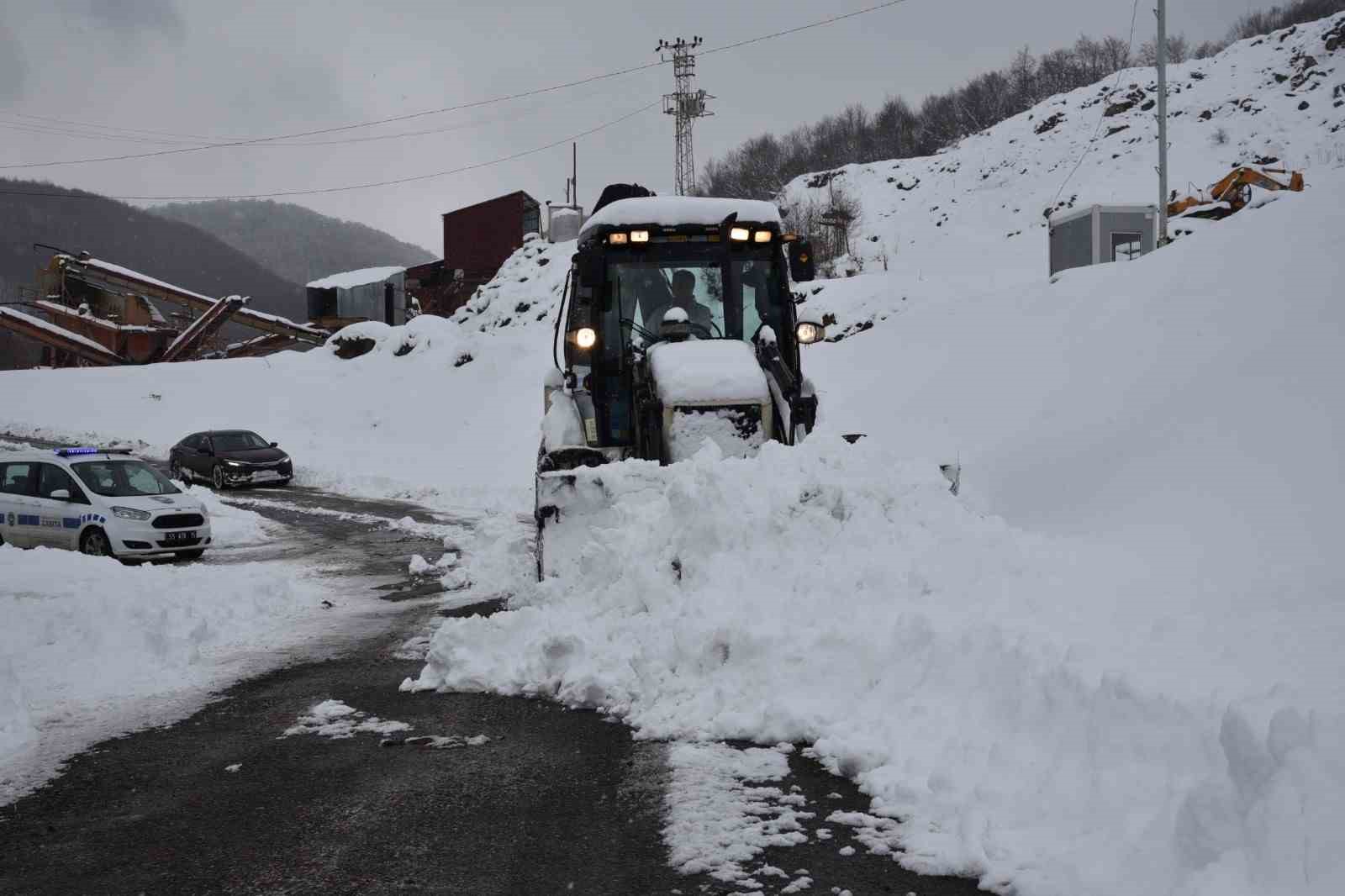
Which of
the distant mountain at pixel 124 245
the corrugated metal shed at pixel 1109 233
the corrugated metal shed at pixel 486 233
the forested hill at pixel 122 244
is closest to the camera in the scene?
the corrugated metal shed at pixel 1109 233

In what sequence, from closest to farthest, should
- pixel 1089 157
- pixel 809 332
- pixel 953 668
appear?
pixel 953 668, pixel 809 332, pixel 1089 157

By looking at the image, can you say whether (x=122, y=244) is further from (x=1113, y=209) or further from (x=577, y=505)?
(x=577, y=505)

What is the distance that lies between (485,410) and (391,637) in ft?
75.9

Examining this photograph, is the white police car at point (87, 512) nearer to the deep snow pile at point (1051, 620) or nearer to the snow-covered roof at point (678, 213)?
the deep snow pile at point (1051, 620)

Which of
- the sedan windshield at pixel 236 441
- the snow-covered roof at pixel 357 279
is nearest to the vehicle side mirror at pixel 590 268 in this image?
the sedan windshield at pixel 236 441

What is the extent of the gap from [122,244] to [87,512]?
147 metres

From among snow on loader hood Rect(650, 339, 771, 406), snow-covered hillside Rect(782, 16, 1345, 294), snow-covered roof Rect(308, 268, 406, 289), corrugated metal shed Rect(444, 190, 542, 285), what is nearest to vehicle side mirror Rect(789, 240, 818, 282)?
snow on loader hood Rect(650, 339, 771, 406)

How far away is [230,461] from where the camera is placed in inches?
945

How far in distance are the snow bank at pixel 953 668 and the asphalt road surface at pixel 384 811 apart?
313mm

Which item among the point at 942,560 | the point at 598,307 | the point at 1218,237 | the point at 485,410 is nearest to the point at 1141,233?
the point at 1218,237

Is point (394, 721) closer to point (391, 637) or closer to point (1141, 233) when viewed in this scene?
point (391, 637)

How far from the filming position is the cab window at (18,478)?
13984mm

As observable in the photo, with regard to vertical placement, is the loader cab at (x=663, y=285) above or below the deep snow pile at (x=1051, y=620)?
above

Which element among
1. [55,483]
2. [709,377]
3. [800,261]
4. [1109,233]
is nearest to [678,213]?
[800,261]
